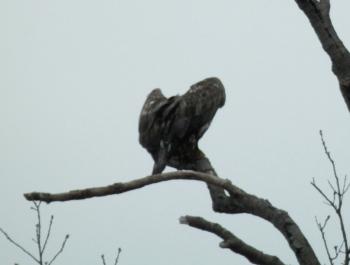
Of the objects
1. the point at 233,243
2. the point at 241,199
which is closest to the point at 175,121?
the point at 241,199

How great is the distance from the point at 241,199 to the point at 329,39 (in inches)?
42.8

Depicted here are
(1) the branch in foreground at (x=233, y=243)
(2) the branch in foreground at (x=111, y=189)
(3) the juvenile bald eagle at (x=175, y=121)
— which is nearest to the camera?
(2) the branch in foreground at (x=111, y=189)

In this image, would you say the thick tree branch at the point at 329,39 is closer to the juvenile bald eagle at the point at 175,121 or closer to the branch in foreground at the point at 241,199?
the branch in foreground at the point at 241,199

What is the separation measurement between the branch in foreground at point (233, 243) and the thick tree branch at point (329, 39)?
3.20ft

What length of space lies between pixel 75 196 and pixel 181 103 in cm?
382

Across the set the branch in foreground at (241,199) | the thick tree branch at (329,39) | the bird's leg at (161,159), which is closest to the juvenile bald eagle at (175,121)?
the bird's leg at (161,159)

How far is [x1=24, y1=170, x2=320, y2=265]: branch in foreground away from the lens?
3356mm

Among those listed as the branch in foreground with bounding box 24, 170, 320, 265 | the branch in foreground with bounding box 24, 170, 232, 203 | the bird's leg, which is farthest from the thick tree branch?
the bird's leg

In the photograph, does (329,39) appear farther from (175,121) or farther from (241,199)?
(175,121)

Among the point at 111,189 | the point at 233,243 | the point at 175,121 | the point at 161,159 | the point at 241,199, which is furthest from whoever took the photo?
the point at 175,121

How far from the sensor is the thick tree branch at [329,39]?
3.52 metres

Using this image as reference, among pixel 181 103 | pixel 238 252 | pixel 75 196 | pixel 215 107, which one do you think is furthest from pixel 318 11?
pixel 215 107

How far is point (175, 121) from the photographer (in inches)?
267

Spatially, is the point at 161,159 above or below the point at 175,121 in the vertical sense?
below
